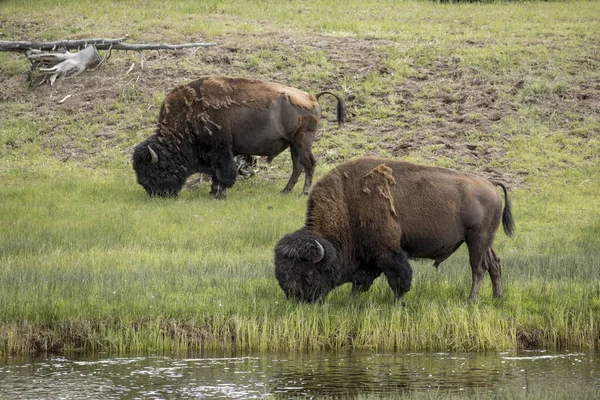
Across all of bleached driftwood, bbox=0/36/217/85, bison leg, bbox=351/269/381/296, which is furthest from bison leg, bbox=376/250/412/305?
bleached driftwood, bbox=0/36/217/85

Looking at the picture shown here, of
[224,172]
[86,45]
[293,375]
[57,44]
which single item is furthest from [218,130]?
[293,375]

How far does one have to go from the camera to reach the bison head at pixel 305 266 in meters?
11.5

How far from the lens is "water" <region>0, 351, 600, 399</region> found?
8.95m

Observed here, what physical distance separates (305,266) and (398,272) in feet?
3.65

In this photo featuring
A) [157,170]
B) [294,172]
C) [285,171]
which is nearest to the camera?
[157,170]

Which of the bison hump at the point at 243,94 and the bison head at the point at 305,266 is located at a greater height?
the bison hump at the point at 243,94

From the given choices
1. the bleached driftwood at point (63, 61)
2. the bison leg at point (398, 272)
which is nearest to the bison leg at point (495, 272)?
the bison leg at point (398, 272)

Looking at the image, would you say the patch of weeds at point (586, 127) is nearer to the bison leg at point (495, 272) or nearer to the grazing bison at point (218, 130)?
the grazing bison at point (218, 130)

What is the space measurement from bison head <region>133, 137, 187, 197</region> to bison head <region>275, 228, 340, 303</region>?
7832 millimetres

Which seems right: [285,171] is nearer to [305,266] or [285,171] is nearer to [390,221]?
[390,221]

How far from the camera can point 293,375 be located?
9.61 meters

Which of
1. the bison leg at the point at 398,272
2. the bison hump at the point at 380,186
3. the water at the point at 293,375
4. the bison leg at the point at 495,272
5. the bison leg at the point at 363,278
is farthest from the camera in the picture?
the bison leg at the point at 495,272

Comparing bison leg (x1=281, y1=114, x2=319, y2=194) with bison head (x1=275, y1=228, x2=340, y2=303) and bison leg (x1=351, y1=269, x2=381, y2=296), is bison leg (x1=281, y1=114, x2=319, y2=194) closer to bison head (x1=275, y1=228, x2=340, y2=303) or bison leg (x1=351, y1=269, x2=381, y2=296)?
bison leg (x1=351, y1=269, x2=381, y2=296)

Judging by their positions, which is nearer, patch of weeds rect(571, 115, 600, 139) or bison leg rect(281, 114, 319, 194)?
bison leg rect(281, 114, 319, 194)
